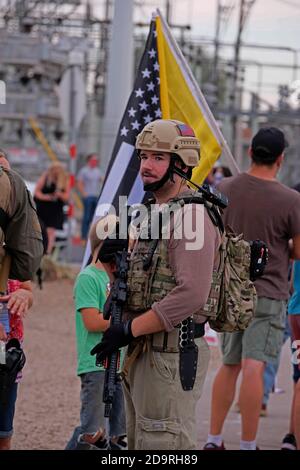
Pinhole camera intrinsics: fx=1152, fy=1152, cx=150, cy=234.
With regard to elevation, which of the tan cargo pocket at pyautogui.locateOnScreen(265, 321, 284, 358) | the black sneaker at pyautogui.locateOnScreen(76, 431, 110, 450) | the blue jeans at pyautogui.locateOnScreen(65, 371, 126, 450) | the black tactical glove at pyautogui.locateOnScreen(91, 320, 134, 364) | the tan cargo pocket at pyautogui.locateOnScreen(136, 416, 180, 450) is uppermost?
the black tactical glove at pyautogui.locateOnScreen(91, 320, 134, 364)

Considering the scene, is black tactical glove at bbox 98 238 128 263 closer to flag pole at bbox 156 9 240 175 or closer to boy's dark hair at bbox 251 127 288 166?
boy's dark hair at bbox 251 127 288 166

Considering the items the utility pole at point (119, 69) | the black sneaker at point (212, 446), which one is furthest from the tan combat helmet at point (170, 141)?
the utility pole at point (119, 69)

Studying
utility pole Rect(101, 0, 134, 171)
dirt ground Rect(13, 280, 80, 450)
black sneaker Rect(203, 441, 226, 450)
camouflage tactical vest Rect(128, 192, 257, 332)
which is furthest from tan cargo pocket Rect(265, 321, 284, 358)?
utility pole Rect(101, 0, 134, 171)

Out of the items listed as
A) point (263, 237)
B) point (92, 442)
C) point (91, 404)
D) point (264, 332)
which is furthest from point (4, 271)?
point (264, 332)

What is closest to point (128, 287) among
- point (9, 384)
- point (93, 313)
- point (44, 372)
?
point (9, 384)

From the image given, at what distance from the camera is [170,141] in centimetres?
480

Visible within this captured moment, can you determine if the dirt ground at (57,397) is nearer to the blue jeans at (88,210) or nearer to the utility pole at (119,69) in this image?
the utility pole at (119,69)

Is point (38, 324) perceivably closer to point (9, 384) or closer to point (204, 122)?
point (204, 122)

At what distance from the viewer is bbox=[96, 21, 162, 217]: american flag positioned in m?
7.12

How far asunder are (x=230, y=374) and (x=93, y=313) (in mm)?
1342

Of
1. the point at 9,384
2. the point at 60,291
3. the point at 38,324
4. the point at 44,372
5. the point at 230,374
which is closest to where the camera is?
the point at 9,384

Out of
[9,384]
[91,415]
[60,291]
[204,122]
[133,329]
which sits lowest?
[60,291]

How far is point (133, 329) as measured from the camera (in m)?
4.62

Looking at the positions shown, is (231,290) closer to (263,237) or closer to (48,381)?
(263,237)
